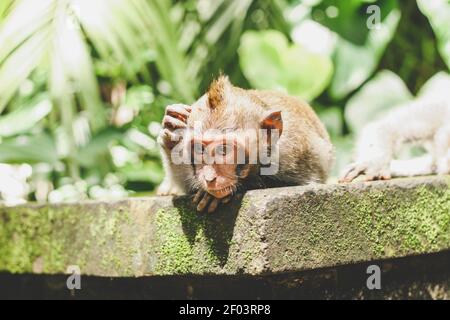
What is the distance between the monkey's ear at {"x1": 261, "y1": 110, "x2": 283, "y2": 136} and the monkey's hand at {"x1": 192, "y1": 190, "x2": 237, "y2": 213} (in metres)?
0.32

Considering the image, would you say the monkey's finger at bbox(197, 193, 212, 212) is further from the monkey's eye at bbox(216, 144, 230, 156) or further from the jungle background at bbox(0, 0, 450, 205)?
the jungle background at bbox(0, 0, 450, 205)

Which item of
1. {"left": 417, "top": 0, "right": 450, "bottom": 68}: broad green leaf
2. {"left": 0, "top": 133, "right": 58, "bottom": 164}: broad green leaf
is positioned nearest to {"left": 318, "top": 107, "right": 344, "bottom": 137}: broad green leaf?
{"left": 417, "top": 0, "right": 450, "bottom": 68}: broad green leaf

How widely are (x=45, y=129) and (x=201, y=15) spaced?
1.42m

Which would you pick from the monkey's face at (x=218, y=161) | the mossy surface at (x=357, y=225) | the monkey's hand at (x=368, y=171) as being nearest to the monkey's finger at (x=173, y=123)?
the monkey's face at (x=218, y=161)

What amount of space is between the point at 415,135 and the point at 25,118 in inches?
106

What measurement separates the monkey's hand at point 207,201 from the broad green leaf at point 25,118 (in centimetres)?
262

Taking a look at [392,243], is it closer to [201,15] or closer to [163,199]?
[163,199]

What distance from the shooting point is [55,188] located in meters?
5.45

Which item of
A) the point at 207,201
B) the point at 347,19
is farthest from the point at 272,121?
the point at 347,19

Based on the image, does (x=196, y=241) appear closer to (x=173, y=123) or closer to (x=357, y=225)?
(x=173, y=123)

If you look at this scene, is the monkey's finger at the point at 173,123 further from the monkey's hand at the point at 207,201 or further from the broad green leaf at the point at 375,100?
the broad green leaf at the point at 375,100

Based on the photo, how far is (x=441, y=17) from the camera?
5.07 meters
